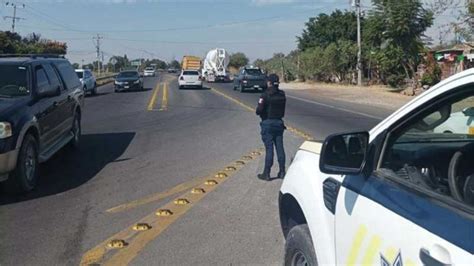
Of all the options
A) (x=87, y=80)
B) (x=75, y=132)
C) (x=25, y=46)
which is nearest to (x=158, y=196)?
(x=75, y=132)

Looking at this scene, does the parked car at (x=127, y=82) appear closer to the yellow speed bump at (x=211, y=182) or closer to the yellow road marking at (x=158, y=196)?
the yellow road marking at (x=158, y=196)

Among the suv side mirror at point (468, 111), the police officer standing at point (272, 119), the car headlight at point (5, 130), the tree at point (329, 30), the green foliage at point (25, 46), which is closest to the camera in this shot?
the suv side mirror at point (468, 111)

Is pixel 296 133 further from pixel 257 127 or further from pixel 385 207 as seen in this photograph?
pixel 385 207

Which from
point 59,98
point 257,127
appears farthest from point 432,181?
point 257,127

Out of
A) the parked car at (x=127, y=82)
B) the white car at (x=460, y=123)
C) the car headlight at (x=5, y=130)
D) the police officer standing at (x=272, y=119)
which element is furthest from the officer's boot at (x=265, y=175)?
the parked car at (x=127, y=82)

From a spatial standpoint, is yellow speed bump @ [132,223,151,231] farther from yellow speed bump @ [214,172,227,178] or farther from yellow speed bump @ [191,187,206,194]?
yellow speed bump @ [214,172,227,178]

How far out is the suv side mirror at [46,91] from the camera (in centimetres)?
865

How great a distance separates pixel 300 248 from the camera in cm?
346

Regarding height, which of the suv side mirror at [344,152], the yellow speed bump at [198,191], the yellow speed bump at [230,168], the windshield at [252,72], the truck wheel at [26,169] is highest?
the windshield at [252,72]

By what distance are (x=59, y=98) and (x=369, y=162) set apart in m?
8.16

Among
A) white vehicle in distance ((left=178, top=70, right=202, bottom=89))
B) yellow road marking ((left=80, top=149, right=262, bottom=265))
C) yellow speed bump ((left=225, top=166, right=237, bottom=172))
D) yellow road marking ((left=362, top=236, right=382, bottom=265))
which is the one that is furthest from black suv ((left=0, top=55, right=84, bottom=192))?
white vehicle in distance ((left=178, top=70, right=202, bottom=89))

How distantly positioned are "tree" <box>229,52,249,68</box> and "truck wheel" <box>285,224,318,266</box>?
115316 millimetres

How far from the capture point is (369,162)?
2842 mm

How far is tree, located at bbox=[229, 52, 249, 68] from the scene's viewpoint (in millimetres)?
120331
